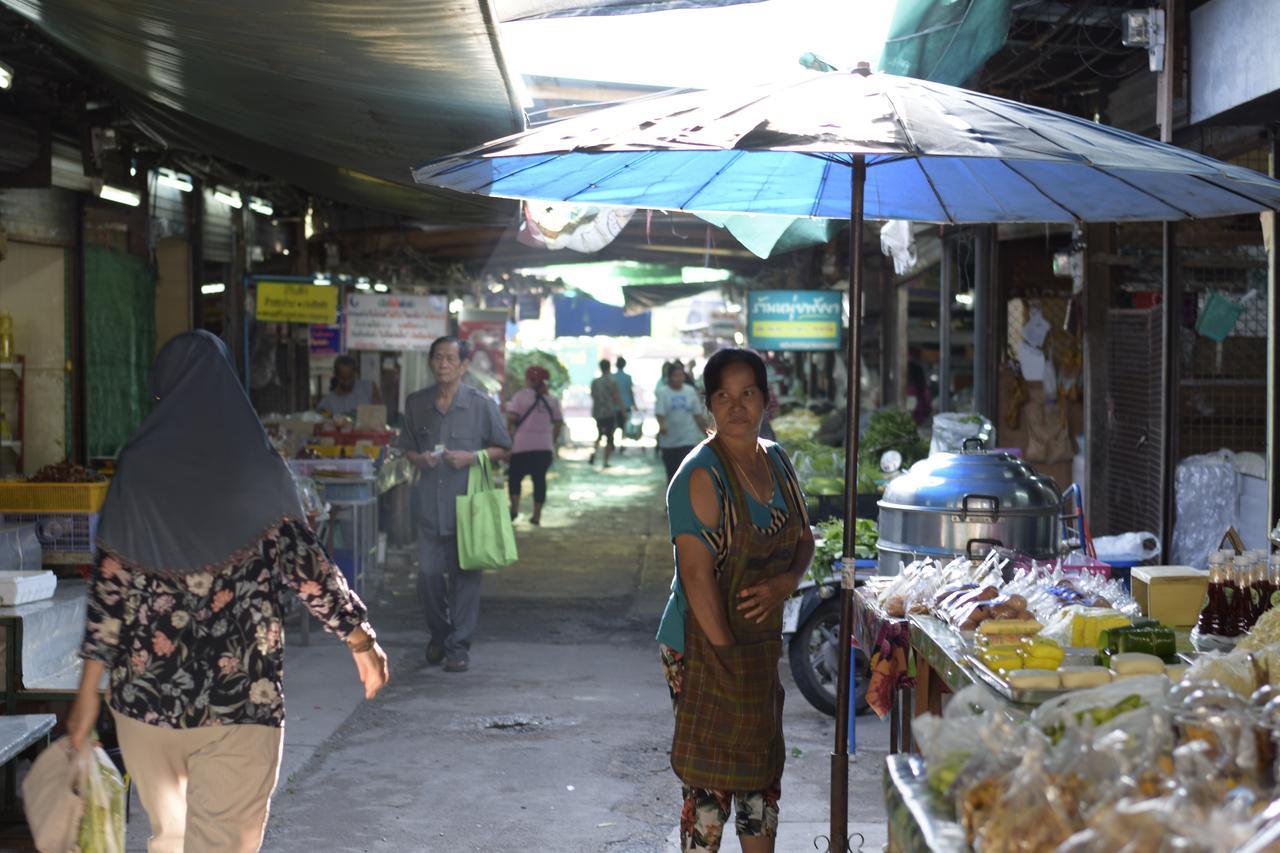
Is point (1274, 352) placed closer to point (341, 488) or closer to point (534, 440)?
point (341, 488)

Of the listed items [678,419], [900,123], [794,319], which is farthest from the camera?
[678,419]

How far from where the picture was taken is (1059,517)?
6051mm

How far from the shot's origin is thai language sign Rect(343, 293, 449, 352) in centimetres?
1406

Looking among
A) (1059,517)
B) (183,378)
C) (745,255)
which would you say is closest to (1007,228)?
(745,255)

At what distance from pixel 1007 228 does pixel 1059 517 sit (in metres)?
6.48

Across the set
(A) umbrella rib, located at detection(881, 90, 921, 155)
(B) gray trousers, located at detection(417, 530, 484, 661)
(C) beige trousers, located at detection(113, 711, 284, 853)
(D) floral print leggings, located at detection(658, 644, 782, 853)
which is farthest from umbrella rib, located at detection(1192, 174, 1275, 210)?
(B) gray trousers, located at detection(417, 530, 484, 661)

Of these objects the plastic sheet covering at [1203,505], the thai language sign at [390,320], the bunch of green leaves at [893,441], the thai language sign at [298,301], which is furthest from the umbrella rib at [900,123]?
the thai language sign at [390,320]

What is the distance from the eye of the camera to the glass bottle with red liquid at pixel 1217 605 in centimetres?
425

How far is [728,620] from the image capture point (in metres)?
4.39

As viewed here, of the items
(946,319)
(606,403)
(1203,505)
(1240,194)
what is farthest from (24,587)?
(606,403)

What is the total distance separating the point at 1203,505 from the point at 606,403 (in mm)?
18365

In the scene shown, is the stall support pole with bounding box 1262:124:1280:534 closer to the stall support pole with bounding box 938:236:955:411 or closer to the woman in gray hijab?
the woman in gray hijab

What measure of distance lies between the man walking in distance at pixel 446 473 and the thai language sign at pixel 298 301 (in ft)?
12.0

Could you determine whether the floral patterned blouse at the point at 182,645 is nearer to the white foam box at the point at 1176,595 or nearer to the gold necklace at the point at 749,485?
the gold necklace at the point at 749,485
